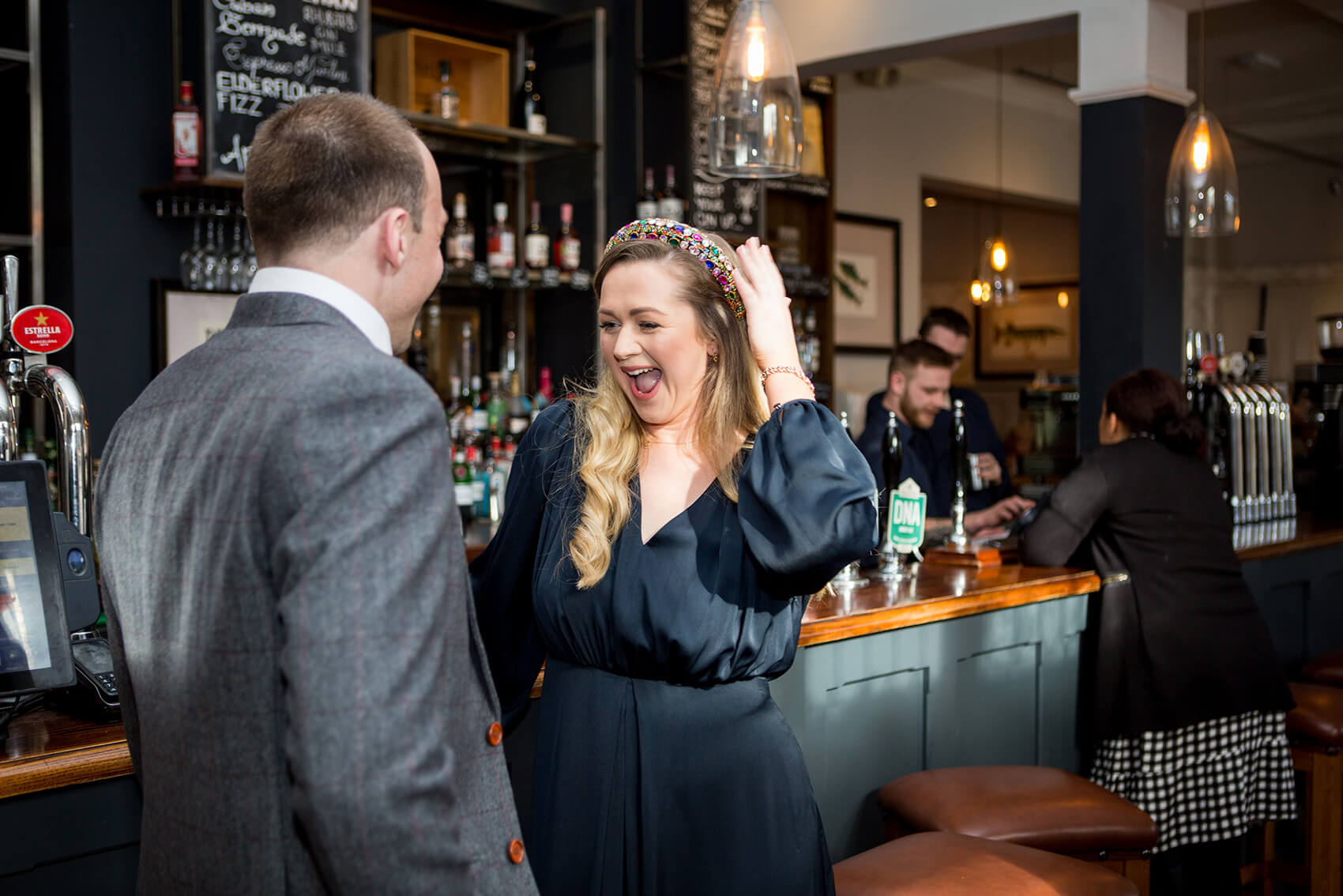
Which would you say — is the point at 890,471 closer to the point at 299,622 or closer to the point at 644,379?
the point at 644,379

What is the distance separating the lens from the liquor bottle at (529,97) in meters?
4.82

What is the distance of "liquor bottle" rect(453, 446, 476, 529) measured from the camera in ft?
13.9

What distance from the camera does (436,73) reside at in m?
4.65

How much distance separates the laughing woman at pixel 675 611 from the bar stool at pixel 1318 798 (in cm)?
213

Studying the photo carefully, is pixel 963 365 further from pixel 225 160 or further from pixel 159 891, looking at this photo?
pixel 159 891

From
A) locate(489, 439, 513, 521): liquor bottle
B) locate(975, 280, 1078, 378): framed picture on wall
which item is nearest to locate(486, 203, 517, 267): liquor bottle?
locate(489, 439, 513, 521): liquor bottle

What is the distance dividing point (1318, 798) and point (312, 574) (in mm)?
3166

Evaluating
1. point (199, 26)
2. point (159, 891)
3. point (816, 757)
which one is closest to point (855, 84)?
point (199, 26)

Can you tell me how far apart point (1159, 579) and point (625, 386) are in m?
1.88

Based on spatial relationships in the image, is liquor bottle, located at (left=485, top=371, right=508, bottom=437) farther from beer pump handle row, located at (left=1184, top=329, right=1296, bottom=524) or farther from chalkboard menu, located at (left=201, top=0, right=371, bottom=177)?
beer pump handle row, located at (left=1184, top=329, right=1296, bottom=524)

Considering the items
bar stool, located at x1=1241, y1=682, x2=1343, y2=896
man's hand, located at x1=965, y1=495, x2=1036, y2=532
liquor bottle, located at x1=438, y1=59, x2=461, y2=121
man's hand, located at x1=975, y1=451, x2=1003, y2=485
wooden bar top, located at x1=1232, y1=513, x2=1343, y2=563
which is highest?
liquor bottle, located at x1=438, y1=59, x2=461, y2=121

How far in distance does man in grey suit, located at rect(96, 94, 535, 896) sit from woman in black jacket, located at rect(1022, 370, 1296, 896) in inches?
89.0

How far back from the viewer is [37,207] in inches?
151

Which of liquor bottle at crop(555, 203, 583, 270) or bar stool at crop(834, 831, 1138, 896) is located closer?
bar stool at crop(834, 831, 1138, 896)
